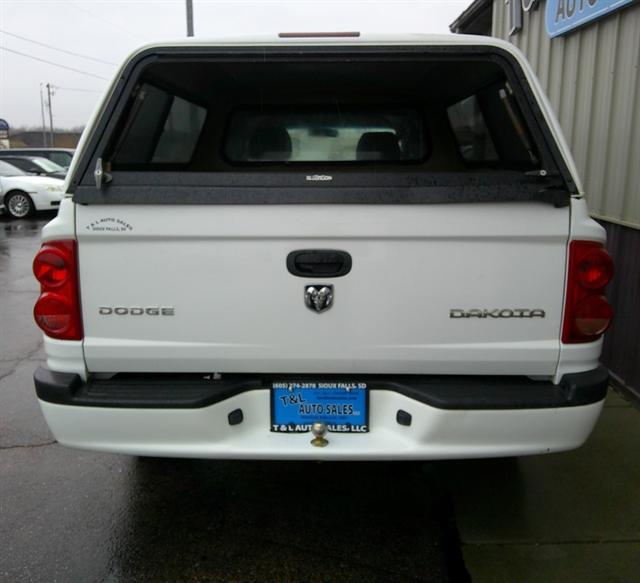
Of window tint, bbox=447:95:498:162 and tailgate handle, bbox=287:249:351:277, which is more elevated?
window tint, bbox=447:95:498:162

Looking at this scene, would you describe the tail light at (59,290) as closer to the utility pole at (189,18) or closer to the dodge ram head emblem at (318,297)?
the dodge ram head emblem at (318,297)

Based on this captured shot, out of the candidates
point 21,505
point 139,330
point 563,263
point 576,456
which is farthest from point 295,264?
point 576,456

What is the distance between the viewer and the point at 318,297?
2.43m

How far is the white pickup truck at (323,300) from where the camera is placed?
239 cm

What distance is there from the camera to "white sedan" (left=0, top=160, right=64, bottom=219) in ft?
50.6

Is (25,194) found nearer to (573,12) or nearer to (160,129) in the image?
(160,129)

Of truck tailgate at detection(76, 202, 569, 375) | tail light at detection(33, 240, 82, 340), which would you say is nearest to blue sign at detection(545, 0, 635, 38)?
truck tailgate at detection(76, 202, 569, 375)

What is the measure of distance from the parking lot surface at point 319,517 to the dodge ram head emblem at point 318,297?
3.64 ft

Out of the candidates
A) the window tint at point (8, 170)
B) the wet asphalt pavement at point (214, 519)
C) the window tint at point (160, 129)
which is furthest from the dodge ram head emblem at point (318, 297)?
the window tint at point (8, 170)

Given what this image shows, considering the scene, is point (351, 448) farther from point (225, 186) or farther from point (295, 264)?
point (225, 186)

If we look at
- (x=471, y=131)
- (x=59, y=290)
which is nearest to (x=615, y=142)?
(x=471, y=131)

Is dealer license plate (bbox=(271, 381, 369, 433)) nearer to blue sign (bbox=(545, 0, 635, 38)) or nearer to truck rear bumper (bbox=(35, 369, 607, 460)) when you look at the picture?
truck rear bumper (bbox=(35, 369, 607, 460))

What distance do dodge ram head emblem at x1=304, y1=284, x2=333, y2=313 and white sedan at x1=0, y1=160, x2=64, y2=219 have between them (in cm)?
1455

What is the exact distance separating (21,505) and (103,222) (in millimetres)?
1635
